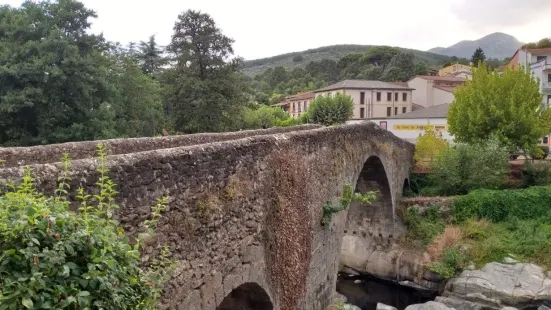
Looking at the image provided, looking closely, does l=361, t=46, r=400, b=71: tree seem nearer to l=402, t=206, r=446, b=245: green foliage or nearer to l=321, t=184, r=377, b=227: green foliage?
l=402, t=206, r=446, b=245: green foliage

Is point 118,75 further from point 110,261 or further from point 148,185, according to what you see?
point 110,261

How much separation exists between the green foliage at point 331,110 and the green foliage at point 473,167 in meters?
20.5

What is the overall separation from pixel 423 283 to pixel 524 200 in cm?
596

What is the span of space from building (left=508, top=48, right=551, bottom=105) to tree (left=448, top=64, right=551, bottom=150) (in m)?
8.22

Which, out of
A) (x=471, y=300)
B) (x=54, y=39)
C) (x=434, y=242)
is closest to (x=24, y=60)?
(x=54, y=39)

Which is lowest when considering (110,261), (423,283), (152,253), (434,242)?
(423,283)

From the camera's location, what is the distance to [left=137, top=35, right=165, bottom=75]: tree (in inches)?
1994

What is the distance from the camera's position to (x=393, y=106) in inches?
2044

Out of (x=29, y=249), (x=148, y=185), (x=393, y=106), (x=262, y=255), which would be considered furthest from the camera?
(x=393, y=106)

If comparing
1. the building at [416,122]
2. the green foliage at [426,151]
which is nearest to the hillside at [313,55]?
the building at [416,122]

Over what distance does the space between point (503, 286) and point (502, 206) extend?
5.12 meters

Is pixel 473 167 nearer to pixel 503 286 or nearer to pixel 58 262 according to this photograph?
pixel 503 286

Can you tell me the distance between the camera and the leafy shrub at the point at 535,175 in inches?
878

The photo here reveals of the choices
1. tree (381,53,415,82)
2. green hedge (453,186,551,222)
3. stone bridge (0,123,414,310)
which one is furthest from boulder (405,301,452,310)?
tree (381,53,415,82)
